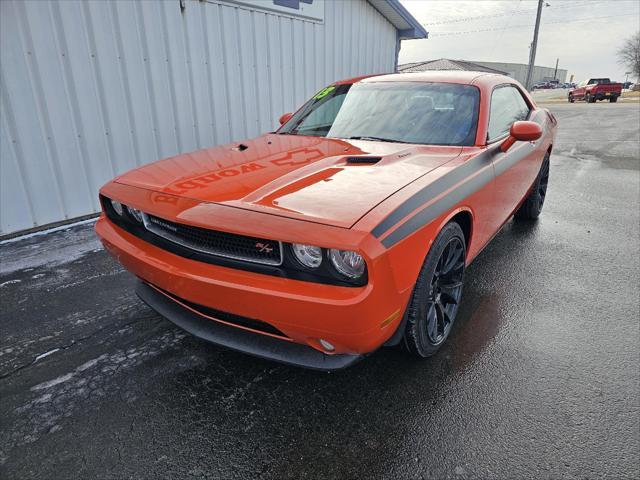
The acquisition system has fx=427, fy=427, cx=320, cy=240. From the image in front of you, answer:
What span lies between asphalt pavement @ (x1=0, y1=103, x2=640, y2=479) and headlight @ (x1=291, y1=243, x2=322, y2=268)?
2.53 feet

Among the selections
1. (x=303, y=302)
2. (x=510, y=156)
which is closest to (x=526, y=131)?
(x=510, y=156)

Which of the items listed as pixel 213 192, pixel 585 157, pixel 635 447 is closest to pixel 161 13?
pixel 213 192

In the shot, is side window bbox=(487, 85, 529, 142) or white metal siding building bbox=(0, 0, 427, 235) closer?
side window bbox=(487, 85, 529, 142)

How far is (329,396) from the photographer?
211 cm

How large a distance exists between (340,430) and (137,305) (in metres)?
1.80

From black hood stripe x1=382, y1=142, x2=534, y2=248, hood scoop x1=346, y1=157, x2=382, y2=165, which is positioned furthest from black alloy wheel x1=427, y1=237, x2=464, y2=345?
hood scoop x1=346, y1=157, x2=382, y2=165

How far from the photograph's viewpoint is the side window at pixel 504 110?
9.93 feet

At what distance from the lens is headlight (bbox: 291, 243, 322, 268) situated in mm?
1711

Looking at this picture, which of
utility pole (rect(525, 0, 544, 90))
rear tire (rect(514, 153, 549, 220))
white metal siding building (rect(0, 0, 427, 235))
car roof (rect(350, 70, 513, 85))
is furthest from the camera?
utility pole (rect(525, 0, 544, 90))

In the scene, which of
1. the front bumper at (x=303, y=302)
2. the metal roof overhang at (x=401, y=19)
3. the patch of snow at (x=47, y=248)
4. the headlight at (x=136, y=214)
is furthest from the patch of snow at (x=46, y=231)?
the metal roof overhang at (x=401, y=19)

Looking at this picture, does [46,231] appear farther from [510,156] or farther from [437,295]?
[510,156]

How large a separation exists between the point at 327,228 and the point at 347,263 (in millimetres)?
168

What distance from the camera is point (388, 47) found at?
30.6 feet

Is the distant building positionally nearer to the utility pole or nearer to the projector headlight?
the utility pole
